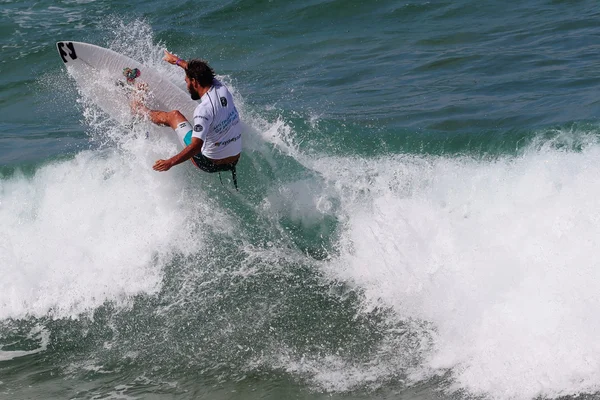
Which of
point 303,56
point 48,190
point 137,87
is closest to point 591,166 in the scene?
point 137,87

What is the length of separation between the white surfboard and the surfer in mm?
468

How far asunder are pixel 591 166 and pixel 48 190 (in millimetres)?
7009

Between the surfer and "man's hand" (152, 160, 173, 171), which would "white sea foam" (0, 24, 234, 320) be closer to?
the surfer

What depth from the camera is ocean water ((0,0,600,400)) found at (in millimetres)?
6910

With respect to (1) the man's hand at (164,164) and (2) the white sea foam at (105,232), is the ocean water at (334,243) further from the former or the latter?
(1) the man's hand at (164,164)

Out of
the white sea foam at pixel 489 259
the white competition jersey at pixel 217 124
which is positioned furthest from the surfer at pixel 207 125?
the white sea foam at pixel 489 259

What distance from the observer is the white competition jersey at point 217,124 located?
7.52 metres

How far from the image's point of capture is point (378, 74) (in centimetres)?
1336

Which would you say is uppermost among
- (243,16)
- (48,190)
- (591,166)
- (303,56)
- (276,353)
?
(243,16)

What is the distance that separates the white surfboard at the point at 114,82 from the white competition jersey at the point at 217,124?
1.05 m

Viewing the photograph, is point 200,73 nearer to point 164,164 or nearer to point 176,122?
point 164,164

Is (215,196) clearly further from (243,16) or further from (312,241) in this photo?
(243,16)

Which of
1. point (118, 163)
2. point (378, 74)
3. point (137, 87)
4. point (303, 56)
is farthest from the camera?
point (303, 56)

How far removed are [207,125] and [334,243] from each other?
230cm
